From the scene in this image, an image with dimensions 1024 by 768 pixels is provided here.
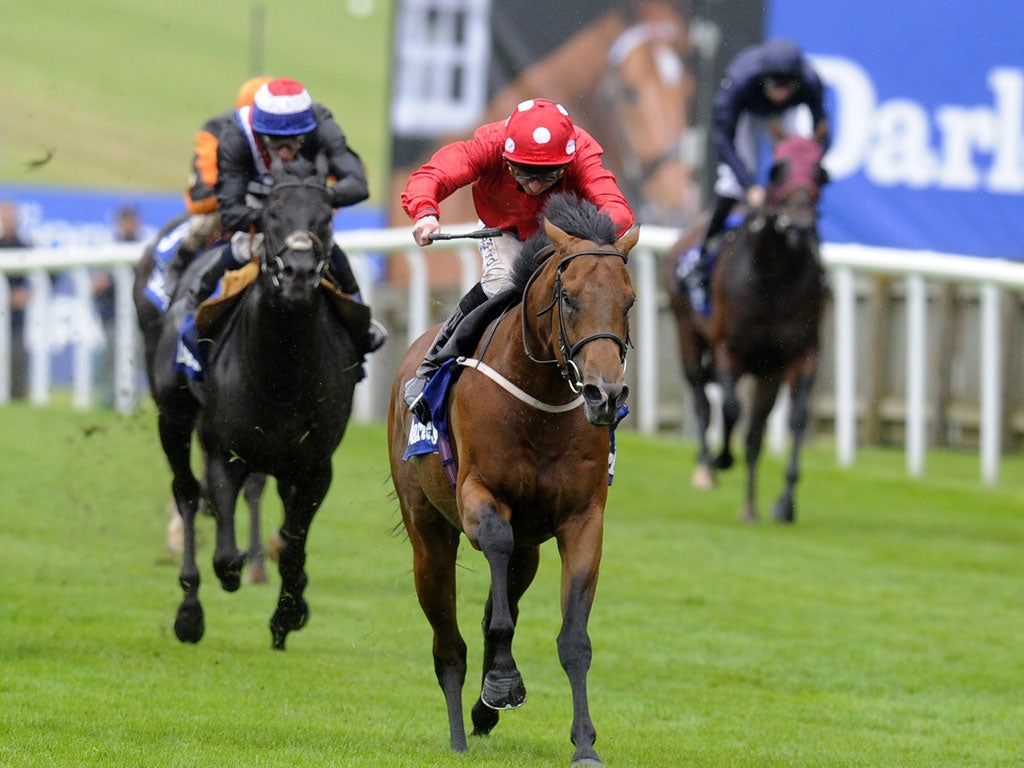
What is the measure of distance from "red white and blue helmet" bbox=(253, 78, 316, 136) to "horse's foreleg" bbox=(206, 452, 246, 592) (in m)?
1.30

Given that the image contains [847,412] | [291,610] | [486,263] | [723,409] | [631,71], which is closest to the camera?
[486,263]

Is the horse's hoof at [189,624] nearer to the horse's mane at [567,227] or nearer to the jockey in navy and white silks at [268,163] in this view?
the jockey in navy and white silks at [268,163]

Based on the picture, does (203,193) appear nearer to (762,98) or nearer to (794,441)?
(762,98)

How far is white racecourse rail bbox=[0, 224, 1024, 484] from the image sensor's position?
514 inches

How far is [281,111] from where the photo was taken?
7.61 metres

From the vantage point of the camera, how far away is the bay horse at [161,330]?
8.96 metres

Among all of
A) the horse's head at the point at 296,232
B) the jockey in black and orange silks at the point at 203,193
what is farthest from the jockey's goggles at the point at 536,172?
the jockey in black and orange silks at the point at 203,193

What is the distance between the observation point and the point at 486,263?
6.36m

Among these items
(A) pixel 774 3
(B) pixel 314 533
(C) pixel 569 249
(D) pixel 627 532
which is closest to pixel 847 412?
(D) pixel 627 532

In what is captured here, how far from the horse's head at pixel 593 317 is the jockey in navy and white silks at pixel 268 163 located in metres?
2.20

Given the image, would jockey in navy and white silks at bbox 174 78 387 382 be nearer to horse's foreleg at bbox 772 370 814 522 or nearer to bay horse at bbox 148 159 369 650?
bay horse at bbox 148 159 369 650

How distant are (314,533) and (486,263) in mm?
4563

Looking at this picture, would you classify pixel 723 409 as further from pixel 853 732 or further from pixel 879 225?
pixel 879 225

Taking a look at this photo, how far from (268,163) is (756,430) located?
4913mm
